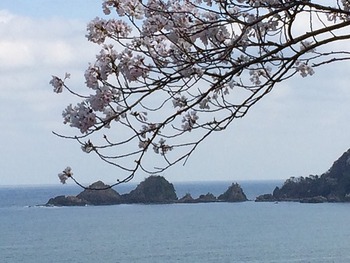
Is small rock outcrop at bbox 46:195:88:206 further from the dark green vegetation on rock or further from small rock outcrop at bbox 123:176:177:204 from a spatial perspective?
the dark green vegetation on rock

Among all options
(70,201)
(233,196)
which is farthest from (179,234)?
(233,196)

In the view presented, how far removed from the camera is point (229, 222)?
263 feet

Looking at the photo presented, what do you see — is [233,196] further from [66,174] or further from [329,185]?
[66,174]

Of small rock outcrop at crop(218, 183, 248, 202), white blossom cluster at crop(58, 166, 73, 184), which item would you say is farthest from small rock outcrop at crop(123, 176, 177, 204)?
white blossom cluster at crop(58, 166, 73, 184)

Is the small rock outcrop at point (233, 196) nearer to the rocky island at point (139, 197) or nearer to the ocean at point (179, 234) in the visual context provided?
the rocky island at point (139, 197)

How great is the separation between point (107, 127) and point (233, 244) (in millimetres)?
56427

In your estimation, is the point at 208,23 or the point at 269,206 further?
the point at 269,206

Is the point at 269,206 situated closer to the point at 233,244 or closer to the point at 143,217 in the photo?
the point at 143,217

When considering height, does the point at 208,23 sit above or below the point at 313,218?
below

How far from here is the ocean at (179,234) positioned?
174 ft

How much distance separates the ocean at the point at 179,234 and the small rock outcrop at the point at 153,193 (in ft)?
20.3

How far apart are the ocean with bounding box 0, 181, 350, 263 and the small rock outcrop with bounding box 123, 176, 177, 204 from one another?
6194 millimetres

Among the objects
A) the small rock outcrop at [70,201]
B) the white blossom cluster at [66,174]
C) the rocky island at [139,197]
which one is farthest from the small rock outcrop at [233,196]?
the white blossom cluster at [66,174]

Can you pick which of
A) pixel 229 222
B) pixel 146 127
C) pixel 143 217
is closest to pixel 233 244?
pixel 229 222
